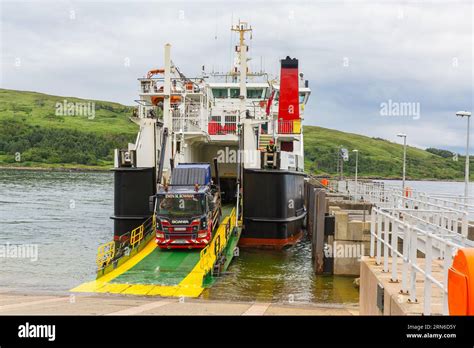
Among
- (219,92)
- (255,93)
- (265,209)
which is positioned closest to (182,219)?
(265,209)

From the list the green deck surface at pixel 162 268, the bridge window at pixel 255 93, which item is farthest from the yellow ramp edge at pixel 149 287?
the bridge window at pixel 255 93

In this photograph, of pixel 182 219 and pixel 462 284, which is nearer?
pixel 462 284

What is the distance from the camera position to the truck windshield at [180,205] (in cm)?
1745

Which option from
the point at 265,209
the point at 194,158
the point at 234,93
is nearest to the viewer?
the point at 265,209

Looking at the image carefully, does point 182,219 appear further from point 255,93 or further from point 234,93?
point 255,93

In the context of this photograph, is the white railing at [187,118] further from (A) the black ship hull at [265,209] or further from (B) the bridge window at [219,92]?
(B) the bridge window at [219,92]

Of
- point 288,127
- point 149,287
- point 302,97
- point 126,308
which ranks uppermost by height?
point 302,97

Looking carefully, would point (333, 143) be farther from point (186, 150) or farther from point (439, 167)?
point (186, 150)

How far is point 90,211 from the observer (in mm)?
41875

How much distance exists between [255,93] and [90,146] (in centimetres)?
11016

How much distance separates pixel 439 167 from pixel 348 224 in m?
167

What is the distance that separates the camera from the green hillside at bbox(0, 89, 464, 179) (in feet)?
438

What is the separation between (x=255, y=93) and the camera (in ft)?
116
